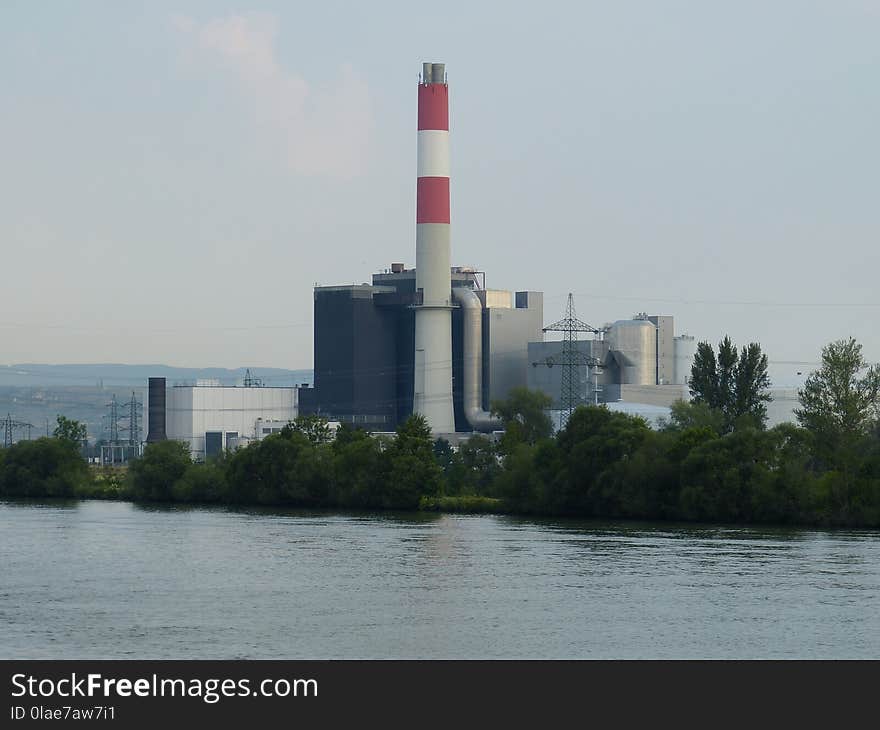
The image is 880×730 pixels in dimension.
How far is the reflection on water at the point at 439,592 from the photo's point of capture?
17.0 metres

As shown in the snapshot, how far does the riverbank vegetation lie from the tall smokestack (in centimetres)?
219

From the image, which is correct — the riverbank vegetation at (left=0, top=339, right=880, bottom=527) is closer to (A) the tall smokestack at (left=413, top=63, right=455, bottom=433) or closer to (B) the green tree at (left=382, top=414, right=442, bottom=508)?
(B) the green tree at (left=382, top=414, right=442, bottom=508)

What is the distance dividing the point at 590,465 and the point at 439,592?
49.1 feet

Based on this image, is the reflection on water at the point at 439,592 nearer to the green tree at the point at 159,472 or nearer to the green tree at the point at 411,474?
the green tree at the point at 411,474

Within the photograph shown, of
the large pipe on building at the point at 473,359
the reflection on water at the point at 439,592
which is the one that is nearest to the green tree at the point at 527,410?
the large pipe on building at the point at 473,359

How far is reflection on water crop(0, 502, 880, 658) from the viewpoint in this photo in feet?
55.9

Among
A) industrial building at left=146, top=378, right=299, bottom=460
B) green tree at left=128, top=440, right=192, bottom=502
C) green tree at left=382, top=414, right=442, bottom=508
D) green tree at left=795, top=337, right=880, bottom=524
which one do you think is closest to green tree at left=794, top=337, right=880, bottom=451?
green tree at left=795, top=337, right=880, bottom=524

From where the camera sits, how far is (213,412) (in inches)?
2494

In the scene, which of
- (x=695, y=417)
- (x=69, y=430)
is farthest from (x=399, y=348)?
(x=695, y=417)

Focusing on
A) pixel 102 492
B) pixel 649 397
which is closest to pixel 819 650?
pixel 102 492

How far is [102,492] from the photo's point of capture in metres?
47.4

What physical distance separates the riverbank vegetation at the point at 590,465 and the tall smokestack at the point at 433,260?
2191 millimetres

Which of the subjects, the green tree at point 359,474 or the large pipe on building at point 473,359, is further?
the large pipe on building at point 473,359
